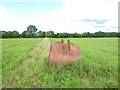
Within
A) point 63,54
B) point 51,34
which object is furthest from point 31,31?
point 63,54

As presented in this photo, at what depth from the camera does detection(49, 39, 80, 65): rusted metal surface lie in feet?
35.4

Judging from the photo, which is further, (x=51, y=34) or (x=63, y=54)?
(x=51, y=34)

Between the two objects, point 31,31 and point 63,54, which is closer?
point 63,54

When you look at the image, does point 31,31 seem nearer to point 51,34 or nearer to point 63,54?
point 51,34

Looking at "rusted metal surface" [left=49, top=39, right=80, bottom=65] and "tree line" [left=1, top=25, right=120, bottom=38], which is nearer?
"rusted metal surface" [left=49, top=39, right=80, bottom=65]

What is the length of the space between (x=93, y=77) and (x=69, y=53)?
2328 millimetres

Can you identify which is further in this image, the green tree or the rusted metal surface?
the green tree

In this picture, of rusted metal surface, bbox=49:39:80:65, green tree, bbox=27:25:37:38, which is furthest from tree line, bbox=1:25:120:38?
rusted metal surface, bbox=49:39:80:65

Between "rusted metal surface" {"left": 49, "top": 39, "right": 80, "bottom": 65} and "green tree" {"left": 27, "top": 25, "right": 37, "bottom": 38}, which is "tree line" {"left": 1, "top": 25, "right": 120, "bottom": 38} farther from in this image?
"rusted metal surface" {"left": 49, "top": 39, "right": 80, "bottom": 65}

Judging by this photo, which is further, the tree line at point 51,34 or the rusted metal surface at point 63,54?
the tree line at point 51,34

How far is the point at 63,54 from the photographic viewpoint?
36.5ft

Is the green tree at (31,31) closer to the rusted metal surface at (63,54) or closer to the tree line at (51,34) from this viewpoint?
the tree line at (51,34)

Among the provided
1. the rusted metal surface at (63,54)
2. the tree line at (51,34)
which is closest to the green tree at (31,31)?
the tree line at (51,34)

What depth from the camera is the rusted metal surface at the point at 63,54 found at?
35.4ft
